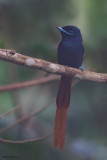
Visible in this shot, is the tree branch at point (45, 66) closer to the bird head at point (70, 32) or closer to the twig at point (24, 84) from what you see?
the bird head at point (70, 32)

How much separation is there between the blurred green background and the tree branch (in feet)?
1.99

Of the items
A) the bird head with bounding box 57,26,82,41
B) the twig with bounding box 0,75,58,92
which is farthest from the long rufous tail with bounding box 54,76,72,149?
the twig with bounding box 0,75,58,92

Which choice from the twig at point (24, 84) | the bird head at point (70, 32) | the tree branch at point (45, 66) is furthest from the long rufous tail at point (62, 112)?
the twig at point (24, 84)

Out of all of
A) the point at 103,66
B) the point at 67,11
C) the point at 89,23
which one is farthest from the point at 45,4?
the point at 103,66

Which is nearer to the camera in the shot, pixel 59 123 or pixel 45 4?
pixel 59 123

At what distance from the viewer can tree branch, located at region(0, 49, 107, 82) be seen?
1.55 meters

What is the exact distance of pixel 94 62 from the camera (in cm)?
249

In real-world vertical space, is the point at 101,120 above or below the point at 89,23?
below

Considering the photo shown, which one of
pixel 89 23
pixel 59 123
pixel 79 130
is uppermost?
pixel 89 23

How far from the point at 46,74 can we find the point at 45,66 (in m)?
0.91

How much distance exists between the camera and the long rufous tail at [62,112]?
1543 mm

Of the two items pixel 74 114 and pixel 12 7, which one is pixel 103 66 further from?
pixel 12 7

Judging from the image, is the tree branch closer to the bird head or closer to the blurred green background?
the bird head

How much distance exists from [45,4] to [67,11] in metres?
0.17
